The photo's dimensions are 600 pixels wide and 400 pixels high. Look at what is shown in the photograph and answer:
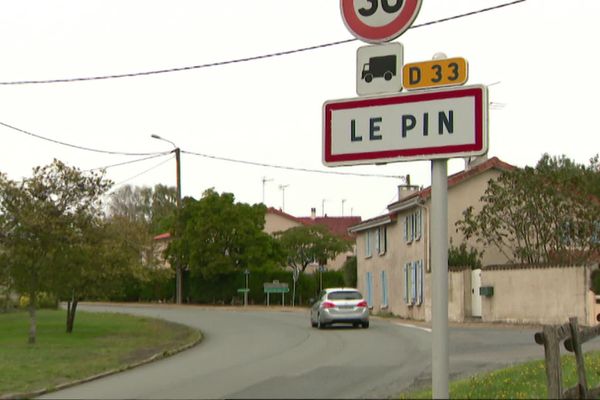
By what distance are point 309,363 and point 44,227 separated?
36.7 feet

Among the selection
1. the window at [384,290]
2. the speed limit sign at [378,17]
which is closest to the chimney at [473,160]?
the speed limit sign at [378,17]

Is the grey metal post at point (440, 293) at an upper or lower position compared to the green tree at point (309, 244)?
lower

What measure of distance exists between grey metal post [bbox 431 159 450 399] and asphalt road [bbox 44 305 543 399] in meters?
3.28

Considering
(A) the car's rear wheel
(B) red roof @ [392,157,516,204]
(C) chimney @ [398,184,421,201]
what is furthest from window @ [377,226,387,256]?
(A) the car's rear wheel

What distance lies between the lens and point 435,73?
181 inches

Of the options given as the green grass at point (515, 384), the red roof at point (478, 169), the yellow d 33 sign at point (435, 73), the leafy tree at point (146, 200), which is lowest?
the green grass at point (515, 384)

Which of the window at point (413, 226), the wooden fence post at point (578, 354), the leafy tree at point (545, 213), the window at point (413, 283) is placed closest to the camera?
the wooden fence post at point (578, 354)

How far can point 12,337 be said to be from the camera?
93.6ft

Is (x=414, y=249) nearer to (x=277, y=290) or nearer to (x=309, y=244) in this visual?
(x=277, y=290)

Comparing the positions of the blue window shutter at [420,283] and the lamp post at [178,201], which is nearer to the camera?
the blue window shutter at [420,283]

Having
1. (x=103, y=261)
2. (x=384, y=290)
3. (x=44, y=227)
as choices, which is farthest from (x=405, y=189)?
(x=44, y=227)

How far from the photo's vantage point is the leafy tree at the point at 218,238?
177 ft

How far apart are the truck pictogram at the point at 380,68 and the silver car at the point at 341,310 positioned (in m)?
25.2

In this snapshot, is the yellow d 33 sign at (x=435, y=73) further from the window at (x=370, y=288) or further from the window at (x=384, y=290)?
the window at (x=370, y=288)
